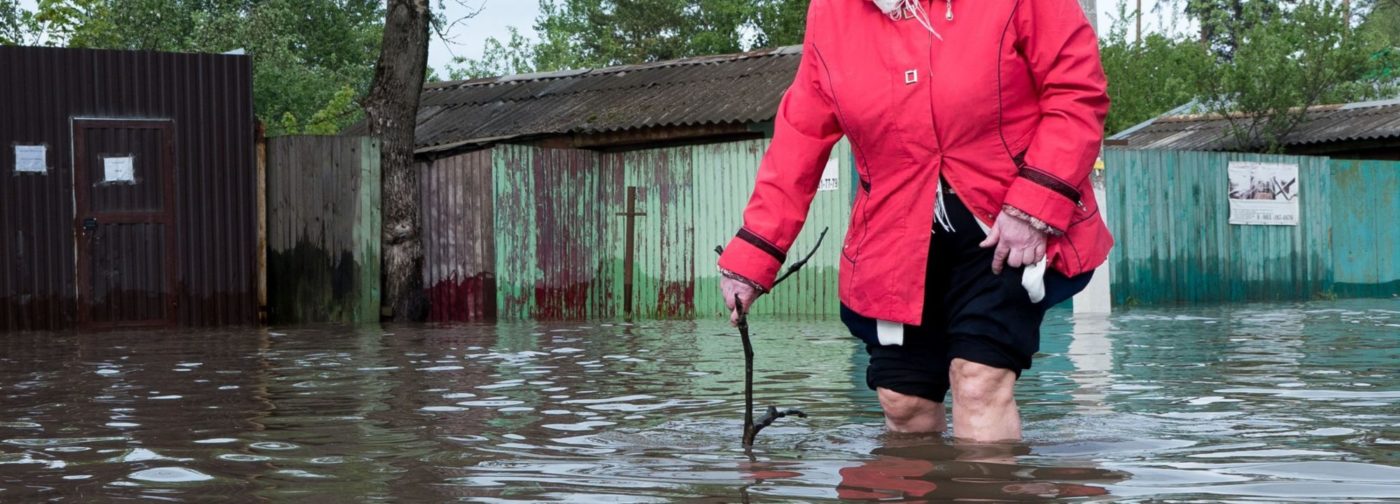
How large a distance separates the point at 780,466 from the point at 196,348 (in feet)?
23.5

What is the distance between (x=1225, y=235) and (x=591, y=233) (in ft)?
23.6

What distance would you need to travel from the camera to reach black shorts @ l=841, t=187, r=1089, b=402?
3.67 metres

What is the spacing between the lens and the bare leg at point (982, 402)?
12.3ft

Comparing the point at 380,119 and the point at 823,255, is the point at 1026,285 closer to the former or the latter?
the point at 823,255

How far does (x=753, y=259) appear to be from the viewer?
4035mm

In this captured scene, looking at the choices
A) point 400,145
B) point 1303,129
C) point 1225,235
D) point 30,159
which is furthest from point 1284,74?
point 30,159

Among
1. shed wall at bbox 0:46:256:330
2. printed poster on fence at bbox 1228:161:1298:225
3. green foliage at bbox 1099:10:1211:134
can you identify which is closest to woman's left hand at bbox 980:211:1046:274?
shed wall at bbox 0:46:256:330

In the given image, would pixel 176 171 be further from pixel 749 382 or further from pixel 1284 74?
pixel 1284 74

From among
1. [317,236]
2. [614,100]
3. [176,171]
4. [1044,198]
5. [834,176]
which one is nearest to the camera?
[1044,198]

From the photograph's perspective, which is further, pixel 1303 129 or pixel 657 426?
pixel 1303 129

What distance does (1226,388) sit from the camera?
6.26 m

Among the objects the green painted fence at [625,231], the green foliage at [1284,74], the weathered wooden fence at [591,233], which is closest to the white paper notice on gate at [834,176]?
the green painted fence at [625,231]

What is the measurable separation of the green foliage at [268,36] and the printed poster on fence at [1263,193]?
1802 centimetres

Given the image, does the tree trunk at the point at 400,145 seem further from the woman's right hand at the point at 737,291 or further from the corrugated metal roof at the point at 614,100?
the woman's right hand at the point at 737,291
